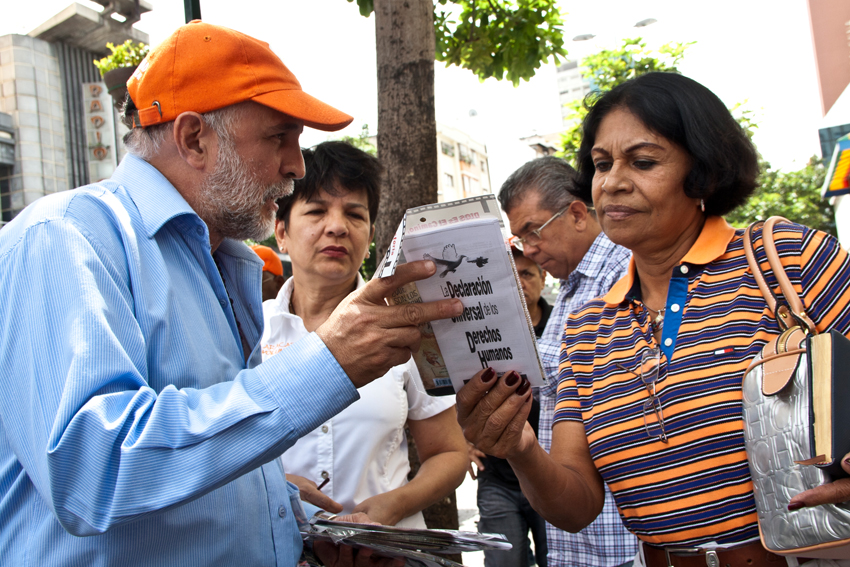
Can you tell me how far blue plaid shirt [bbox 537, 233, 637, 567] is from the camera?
113 inches

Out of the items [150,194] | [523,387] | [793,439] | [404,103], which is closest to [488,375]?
[523,387]

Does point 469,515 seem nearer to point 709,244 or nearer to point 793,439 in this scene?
point 709,244

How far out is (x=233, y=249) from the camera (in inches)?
85.7

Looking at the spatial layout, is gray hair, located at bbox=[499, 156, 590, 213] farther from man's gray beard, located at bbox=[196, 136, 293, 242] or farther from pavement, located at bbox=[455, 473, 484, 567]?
pavement, located at bbox=[455, 473, 484, 567]

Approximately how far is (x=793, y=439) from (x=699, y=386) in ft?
1.09

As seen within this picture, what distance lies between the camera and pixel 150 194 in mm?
1700

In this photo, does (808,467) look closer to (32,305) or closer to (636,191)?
(636,191)

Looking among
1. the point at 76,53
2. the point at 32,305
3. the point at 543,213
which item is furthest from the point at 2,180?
the point at 32,305

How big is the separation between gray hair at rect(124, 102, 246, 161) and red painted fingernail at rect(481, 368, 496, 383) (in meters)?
0.97

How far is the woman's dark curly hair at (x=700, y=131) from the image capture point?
2168 millimetres

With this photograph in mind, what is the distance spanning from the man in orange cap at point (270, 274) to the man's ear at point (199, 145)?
3194 mm

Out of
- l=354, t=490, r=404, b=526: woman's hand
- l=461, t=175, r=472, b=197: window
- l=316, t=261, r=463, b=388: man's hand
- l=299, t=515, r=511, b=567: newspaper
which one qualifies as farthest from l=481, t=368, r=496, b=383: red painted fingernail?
l=461, t=175, r=472, b=197: window

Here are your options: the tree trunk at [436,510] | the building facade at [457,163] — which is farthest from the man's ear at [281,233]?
the building facade at [457,163]

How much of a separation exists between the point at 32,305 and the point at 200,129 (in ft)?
2.43
